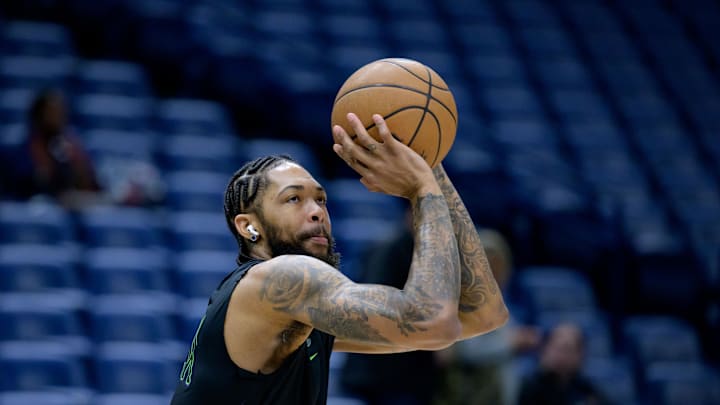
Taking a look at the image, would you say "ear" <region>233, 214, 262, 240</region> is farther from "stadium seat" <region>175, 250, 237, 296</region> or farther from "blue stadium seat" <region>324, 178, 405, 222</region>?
"blue stadium seat" <region>324, 178, 405, 222</region>

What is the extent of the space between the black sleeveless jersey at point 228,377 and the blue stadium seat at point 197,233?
4.15 meters

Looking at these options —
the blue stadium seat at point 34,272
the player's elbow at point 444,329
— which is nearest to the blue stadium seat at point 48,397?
the blue stadium seat at point 34,272

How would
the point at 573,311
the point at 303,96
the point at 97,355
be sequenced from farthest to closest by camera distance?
the point at 303,96 < the point at 573,311 < the point at 97,355

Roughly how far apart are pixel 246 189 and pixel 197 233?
4109mm

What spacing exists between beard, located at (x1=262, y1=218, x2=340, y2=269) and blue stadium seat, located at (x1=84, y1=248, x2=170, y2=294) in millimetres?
3745

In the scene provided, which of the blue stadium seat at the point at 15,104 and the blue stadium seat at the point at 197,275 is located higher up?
the blue stadium seat at the point at 15,104

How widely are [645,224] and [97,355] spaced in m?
4.29

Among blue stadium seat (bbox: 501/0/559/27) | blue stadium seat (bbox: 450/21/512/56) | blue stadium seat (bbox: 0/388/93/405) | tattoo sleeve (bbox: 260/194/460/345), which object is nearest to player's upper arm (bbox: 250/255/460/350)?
tattoo sleeve (bbox: 260/194/460/345)

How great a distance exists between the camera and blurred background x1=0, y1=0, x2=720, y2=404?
20.4 feet

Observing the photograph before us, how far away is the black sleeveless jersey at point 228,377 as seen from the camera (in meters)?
2.64

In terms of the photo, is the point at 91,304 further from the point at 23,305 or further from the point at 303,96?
the point at 303,96

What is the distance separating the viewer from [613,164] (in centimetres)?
845

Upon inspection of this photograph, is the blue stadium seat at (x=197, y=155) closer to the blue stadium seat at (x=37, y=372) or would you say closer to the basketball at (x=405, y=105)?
the blue stadium seat at (x=37, y=372)

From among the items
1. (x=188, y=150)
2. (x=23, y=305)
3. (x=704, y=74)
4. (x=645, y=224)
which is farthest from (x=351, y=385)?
(x=704, y=74)
